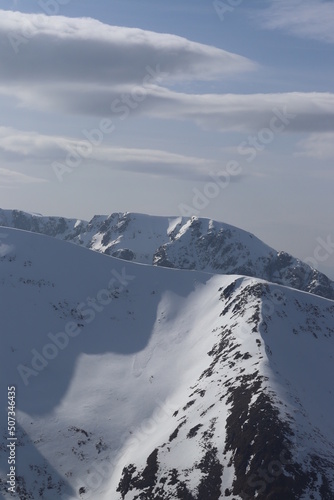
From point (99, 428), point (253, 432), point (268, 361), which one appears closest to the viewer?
point (253, 432)

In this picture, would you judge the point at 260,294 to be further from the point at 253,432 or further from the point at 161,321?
the point at 253,432

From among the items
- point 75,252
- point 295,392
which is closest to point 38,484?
point 295,392

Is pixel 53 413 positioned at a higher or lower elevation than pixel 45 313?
lower

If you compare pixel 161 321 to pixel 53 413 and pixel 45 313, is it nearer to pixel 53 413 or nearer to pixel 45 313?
pixel 45 313

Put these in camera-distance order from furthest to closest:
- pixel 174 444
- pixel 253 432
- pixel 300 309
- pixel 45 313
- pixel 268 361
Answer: pixel 45 313 → pixel 300 309 → pixel 268 361 → pixel 174 444 → pixel 253 432

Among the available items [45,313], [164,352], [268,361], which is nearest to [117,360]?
[164,352]

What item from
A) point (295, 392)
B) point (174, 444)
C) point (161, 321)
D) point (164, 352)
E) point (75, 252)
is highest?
point (75, 252)

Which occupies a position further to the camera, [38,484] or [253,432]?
[38,484]
